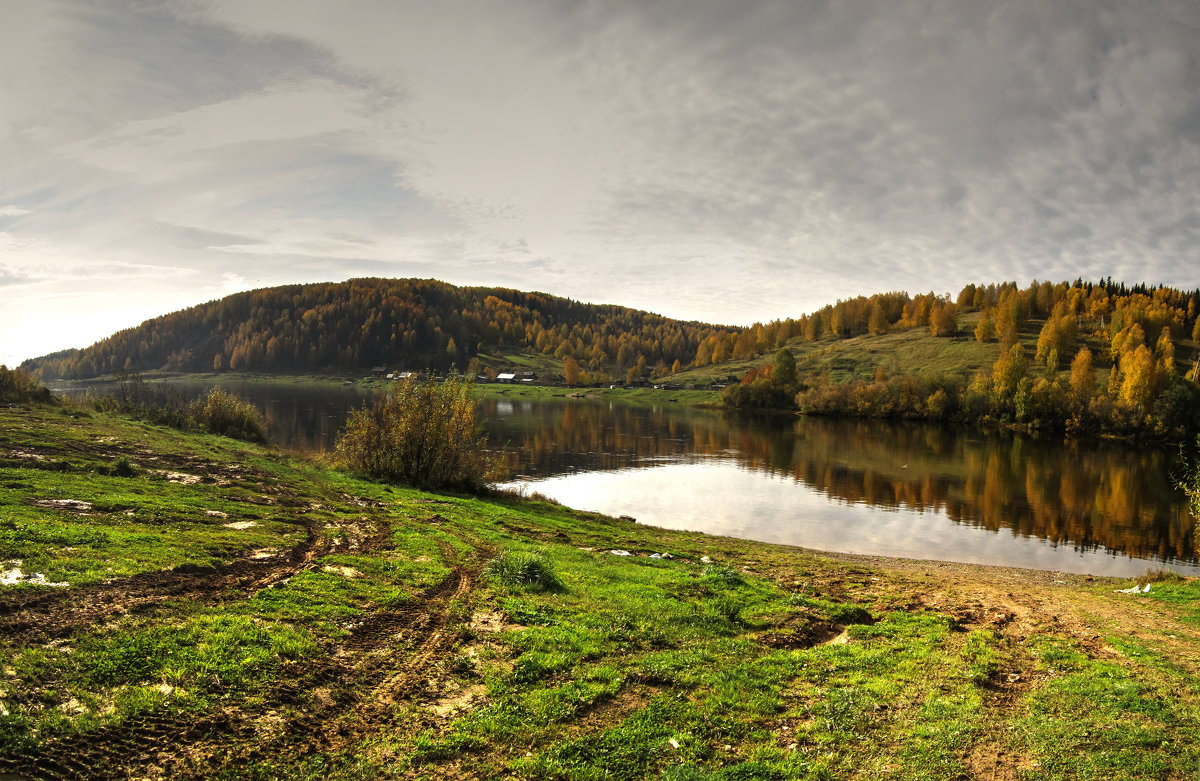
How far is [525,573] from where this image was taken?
52.9 ft

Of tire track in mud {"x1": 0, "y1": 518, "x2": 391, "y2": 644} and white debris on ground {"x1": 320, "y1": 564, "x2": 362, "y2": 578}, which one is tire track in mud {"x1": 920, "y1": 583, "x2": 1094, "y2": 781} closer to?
white debris on ground {"x1": 320, "y1": 564, "x2": 362, "y2": 578}

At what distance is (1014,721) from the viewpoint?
9602 mm

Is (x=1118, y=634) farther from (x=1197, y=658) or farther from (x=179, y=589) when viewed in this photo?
(x=179, y=589)

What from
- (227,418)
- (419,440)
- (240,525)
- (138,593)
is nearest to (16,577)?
(138,593)

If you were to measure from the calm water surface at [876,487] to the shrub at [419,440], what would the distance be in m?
11.5

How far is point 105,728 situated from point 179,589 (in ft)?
17.1

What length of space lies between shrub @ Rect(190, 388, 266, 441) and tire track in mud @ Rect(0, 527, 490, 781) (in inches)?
1919

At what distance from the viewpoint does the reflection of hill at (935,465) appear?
150ft

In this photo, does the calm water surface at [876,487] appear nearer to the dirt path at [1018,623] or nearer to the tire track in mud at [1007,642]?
the dirt path at [1018,623]

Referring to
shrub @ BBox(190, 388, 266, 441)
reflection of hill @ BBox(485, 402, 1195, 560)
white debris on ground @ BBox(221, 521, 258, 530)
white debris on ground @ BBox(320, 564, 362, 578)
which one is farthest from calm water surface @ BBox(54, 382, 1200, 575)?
white debris on ground @ BBox(320, 564, 362, 578)

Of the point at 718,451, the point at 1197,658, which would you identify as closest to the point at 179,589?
the point at 1197,658

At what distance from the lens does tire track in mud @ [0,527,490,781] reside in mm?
7090

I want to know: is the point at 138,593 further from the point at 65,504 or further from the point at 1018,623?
the point at 1018,623

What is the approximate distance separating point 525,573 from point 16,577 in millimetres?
10459
